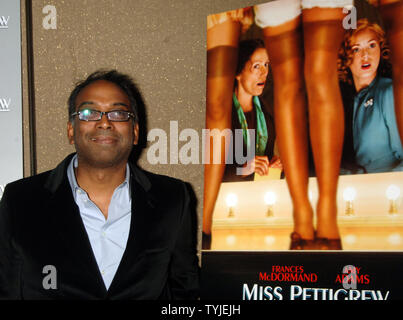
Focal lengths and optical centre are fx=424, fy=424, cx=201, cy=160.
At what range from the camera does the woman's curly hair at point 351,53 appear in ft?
4.67

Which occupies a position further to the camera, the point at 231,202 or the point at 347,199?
the point at 231,202

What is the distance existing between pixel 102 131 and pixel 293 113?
74cm

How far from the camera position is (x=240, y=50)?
1.80 meters

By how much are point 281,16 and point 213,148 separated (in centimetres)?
60

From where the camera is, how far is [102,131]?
5.18ft

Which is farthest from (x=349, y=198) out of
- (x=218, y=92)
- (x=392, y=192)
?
(x=218, y=92)

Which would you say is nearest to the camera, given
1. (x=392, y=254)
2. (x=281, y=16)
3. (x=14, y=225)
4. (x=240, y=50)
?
(x=392, y=254)

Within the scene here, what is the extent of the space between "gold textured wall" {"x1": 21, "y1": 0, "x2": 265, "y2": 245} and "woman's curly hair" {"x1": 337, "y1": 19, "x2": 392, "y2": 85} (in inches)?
21.4

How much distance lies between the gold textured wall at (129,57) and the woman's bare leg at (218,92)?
0.26 ft

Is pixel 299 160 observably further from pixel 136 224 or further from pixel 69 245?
pixel 69 245

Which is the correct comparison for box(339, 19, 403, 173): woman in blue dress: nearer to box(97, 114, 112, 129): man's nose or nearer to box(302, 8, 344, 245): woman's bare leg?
box(302, 8, 344, 245): woman's bare leg

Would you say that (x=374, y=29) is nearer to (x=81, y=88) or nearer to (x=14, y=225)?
(x=81, y=88)

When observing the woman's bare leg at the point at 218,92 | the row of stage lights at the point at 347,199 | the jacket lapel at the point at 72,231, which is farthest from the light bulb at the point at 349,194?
the jacket lapel at the point at 72,231
